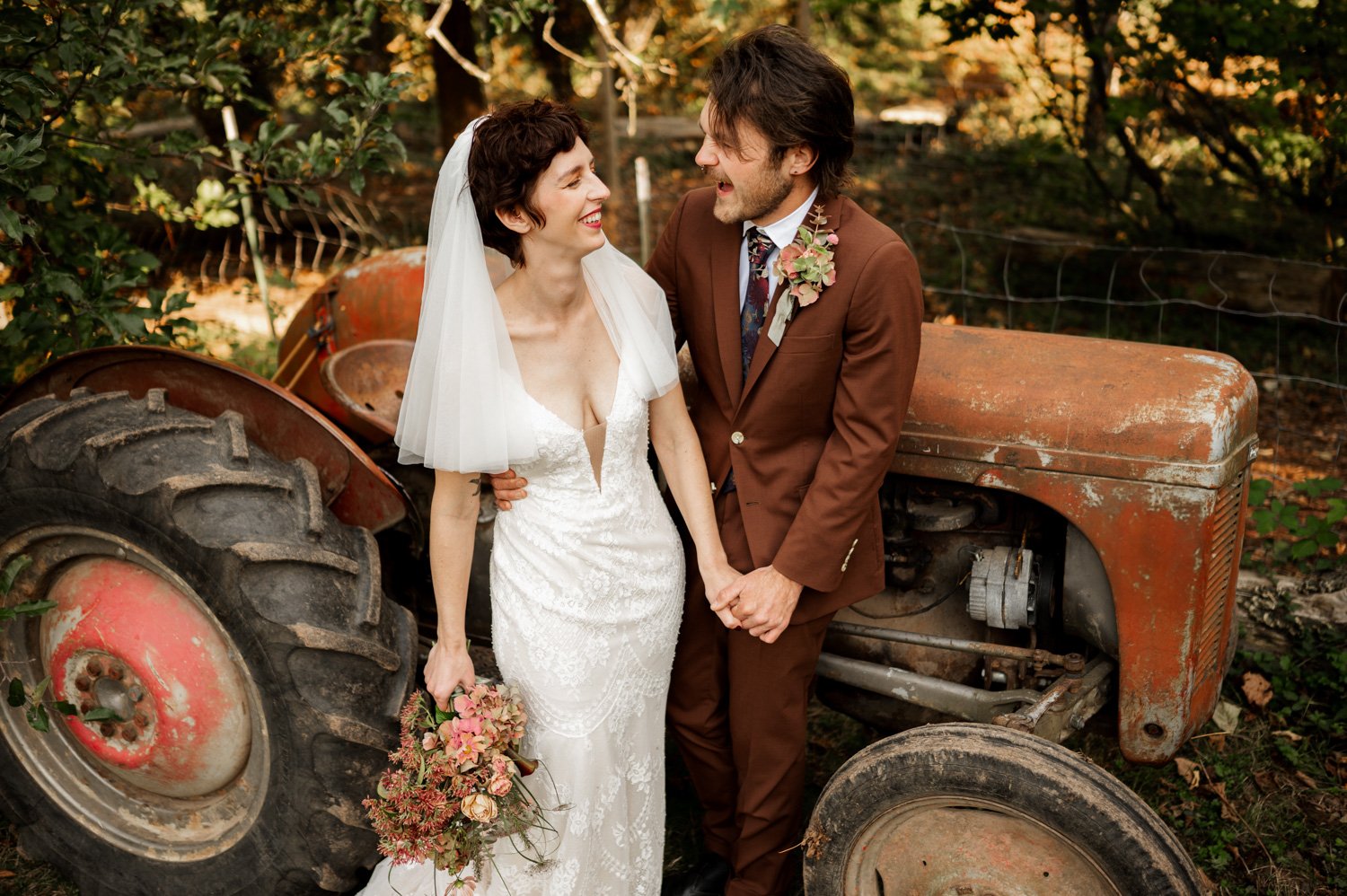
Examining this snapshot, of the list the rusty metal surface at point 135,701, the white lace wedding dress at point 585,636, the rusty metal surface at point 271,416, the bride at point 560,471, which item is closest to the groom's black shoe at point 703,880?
the bride at point 560,471

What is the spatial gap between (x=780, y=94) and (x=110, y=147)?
2513 mm

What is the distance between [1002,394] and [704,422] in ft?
2.39

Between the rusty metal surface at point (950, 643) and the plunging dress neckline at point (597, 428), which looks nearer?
the plunging dress neckline at point (597, 428)

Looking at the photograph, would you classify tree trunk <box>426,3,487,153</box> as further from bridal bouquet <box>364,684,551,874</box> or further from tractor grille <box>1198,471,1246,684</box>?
tractor grille <box>1198,471,1246,684</box>

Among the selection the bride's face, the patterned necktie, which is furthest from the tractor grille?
the bride's face

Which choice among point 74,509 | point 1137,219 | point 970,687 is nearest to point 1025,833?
point 970,687

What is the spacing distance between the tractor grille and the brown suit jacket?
29.2 inches

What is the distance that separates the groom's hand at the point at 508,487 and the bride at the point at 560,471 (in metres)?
0.02

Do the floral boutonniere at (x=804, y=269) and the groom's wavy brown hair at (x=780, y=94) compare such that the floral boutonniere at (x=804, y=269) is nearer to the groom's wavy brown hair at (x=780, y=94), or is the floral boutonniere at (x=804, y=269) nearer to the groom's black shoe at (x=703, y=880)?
the groom's wavy brown hair at (x=780, y=94)

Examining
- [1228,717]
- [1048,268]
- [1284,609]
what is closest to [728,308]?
[1228,717]

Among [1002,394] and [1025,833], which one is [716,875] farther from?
[1002,394]

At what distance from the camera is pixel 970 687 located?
9.20 feet

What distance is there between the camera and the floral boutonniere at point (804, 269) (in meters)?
2.46

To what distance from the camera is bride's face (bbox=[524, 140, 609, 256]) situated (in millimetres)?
2430
